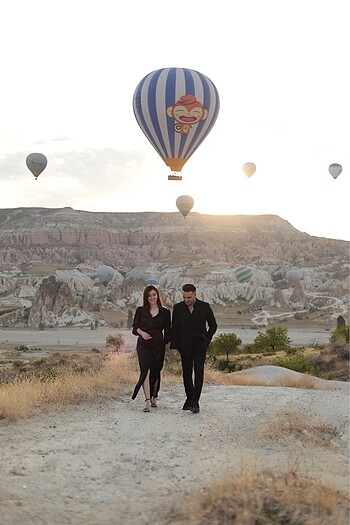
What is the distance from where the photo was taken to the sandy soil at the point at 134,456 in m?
3.91

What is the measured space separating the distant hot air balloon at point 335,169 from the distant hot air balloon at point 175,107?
1383 inches

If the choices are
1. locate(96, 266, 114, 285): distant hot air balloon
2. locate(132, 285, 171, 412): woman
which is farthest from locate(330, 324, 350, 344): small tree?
locate(96, 266, 114, 285): distant hot air balloon

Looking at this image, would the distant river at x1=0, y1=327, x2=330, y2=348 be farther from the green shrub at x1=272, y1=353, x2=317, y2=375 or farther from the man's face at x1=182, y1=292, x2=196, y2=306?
the man's face at x1=182, y1=292, x2=196, y2=306

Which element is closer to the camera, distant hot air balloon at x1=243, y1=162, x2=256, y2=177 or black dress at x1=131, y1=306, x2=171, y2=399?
black dress at x1=131, y1=306, x2=171, y2=399

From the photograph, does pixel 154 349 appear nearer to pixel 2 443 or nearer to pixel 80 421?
pixel 80 421

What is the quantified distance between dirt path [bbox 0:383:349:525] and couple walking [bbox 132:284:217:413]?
0.45 metres

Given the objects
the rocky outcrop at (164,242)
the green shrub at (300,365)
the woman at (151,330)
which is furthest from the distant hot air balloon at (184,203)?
the rocky outcrop at (164,242)

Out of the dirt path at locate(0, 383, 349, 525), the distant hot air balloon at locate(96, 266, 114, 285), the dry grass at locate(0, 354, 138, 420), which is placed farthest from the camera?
the distant hot air balloon at locate(96, 266, 114, 285)

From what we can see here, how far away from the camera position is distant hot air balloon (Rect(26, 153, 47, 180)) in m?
48.1

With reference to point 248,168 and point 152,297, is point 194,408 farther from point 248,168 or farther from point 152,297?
point 248,168

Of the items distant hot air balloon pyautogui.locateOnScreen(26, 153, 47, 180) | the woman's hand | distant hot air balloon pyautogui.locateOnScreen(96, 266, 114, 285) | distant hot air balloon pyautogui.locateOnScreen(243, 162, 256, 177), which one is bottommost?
distant hot air balloon pyautogui.locateOnScreen(96, 266, 114, 285)

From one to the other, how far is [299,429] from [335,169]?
172 ft

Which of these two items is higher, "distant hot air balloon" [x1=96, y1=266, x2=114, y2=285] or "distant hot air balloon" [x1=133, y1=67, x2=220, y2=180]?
"distant hot air balloon" [x1=133, y1=67, x2=220, y2=180]

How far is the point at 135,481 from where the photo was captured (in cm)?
446
